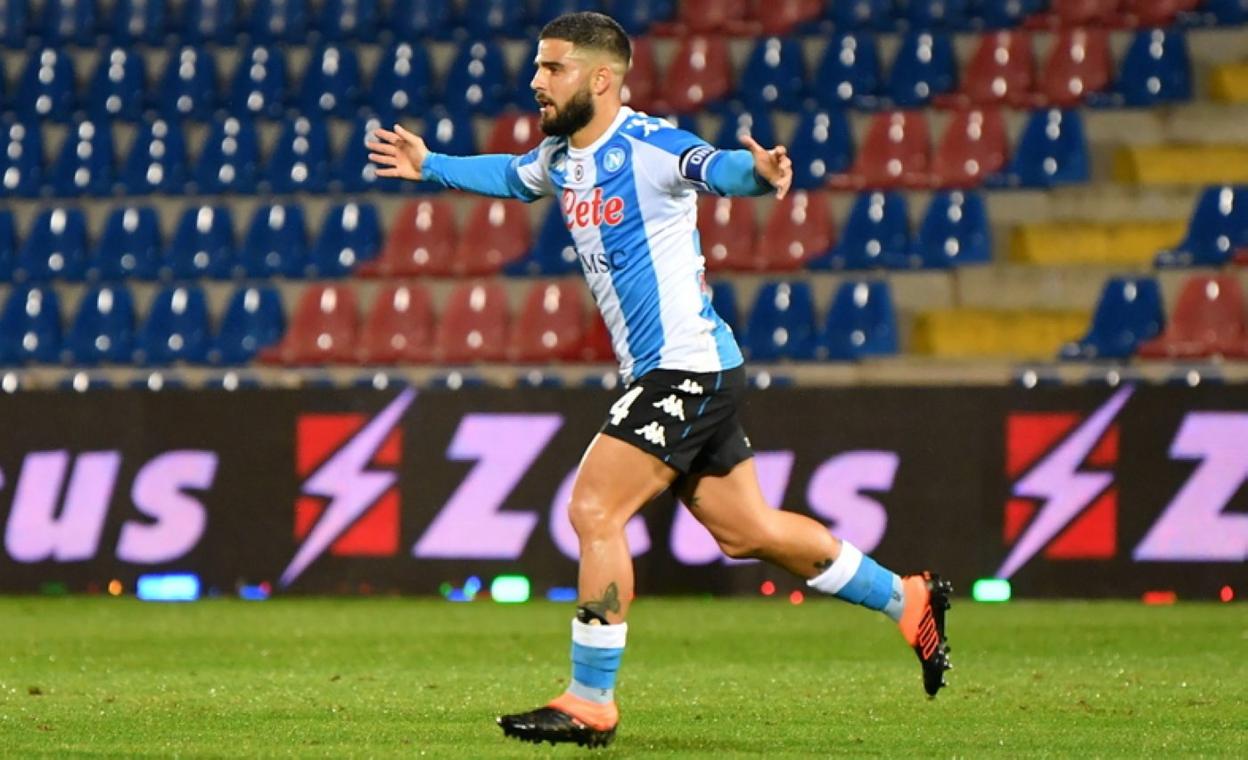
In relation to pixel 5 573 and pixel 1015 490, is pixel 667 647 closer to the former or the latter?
pixel 1015 490

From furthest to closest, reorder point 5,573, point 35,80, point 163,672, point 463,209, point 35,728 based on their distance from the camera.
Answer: point 35,80 < point 463,209 < point 5,573 < point 163,672 < point 35,728

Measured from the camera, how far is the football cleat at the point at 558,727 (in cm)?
609

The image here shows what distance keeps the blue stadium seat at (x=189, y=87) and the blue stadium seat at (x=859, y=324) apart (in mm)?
5795

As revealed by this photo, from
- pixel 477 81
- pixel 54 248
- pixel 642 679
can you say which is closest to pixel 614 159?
pixel 642 679

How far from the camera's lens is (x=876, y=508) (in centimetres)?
1220

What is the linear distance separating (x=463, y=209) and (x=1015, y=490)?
5.77 m

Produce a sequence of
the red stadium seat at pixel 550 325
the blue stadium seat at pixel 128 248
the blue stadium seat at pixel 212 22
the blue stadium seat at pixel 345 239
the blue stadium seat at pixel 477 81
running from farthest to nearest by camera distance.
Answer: the blue stadium seat at pixel 212 22 → the blue stadium seat at pixel 477 81 → the blue stadium seat at pixel 128 248 → the blue stadium seat at pixel 345 239 → the red stadium seat at pixel 550 325

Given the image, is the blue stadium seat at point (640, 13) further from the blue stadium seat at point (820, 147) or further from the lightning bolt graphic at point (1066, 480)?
the lightning bolt graphic at point (1066, 480)

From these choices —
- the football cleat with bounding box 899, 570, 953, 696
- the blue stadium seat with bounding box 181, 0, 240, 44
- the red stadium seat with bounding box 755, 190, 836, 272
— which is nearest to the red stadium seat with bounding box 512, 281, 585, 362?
the red stadium seat with bounding box 755, 190, 836, 272

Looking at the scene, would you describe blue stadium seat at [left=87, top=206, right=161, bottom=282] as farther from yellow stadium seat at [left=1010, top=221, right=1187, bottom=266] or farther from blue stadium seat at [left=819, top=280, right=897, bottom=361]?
yellow stadium seat at [left=1010, top=221, right=1187, bottom=266]

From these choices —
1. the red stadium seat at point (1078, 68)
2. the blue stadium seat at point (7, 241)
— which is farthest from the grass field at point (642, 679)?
the red stadium seat at point (1078, 68)

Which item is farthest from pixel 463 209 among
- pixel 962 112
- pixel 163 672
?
pixel 163 672

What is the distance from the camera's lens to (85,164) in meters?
17.4

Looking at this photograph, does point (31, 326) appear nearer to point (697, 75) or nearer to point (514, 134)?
point (514, 134)
